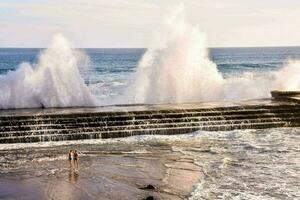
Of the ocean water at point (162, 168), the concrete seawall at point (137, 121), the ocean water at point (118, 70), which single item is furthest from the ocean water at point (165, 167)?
the ocean water at point (118, 70)

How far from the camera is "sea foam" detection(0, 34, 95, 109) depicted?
89.7ft

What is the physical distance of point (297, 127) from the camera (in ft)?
80.1

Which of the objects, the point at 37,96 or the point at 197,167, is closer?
the point at 197,167

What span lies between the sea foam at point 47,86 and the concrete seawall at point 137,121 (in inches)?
145

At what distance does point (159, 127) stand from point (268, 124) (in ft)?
16.8

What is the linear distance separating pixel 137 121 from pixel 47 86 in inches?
305

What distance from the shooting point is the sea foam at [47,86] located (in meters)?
27.3

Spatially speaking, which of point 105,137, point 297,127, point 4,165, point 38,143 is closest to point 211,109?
point 297,127

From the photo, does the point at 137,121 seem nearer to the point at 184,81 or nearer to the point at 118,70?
the point at 184,81

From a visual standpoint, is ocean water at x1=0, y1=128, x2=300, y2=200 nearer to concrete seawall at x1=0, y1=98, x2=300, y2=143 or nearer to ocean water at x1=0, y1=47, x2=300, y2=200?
ocean water at x1=0, y1=47, x2=300, y2=200

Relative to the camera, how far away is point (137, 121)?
74.6 feet

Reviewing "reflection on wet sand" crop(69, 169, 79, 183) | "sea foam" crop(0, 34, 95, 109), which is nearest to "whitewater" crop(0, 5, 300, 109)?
"sea foam" crop(0, 34, 95, 109)

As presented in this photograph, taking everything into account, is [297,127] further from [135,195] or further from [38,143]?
[135,195]

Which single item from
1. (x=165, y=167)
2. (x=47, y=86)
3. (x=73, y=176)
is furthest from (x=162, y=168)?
(x=47, y=86)
